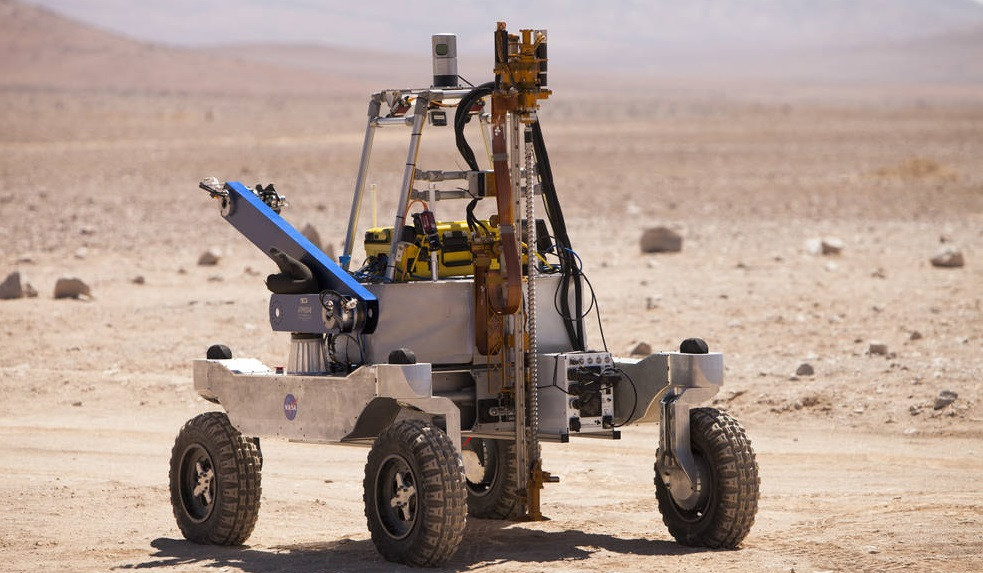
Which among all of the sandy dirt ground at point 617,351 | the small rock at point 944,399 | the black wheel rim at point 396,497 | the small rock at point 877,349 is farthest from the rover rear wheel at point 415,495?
the small rock at point 877,349

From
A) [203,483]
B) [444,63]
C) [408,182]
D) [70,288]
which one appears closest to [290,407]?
[203,483]

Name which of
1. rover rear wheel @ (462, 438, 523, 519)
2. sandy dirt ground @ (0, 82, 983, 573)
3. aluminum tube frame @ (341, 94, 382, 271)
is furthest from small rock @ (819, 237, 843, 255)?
aluminum tube frame @ (341, 94, 382, 271)

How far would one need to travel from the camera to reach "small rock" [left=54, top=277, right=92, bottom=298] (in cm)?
2047

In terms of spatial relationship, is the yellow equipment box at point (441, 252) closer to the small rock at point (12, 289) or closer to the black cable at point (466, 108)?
the black cable at point (466, 108)

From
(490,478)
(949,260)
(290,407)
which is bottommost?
(490,478)

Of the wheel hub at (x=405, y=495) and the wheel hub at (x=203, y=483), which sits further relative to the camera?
the wheel hub at (x=203, y=483)

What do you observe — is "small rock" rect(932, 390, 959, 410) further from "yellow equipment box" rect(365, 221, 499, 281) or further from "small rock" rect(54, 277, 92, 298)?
"small rock" rect(54, 277, 92, 298)

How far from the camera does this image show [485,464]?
10.6 metres

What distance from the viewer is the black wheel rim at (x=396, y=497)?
8500 millimetres

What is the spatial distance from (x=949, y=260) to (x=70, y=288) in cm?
1133

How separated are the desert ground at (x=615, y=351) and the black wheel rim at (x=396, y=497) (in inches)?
8.9

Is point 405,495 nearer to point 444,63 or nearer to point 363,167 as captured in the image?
point 363,167

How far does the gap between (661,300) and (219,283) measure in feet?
20.1

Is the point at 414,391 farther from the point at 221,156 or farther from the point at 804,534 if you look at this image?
the point at 221,156
